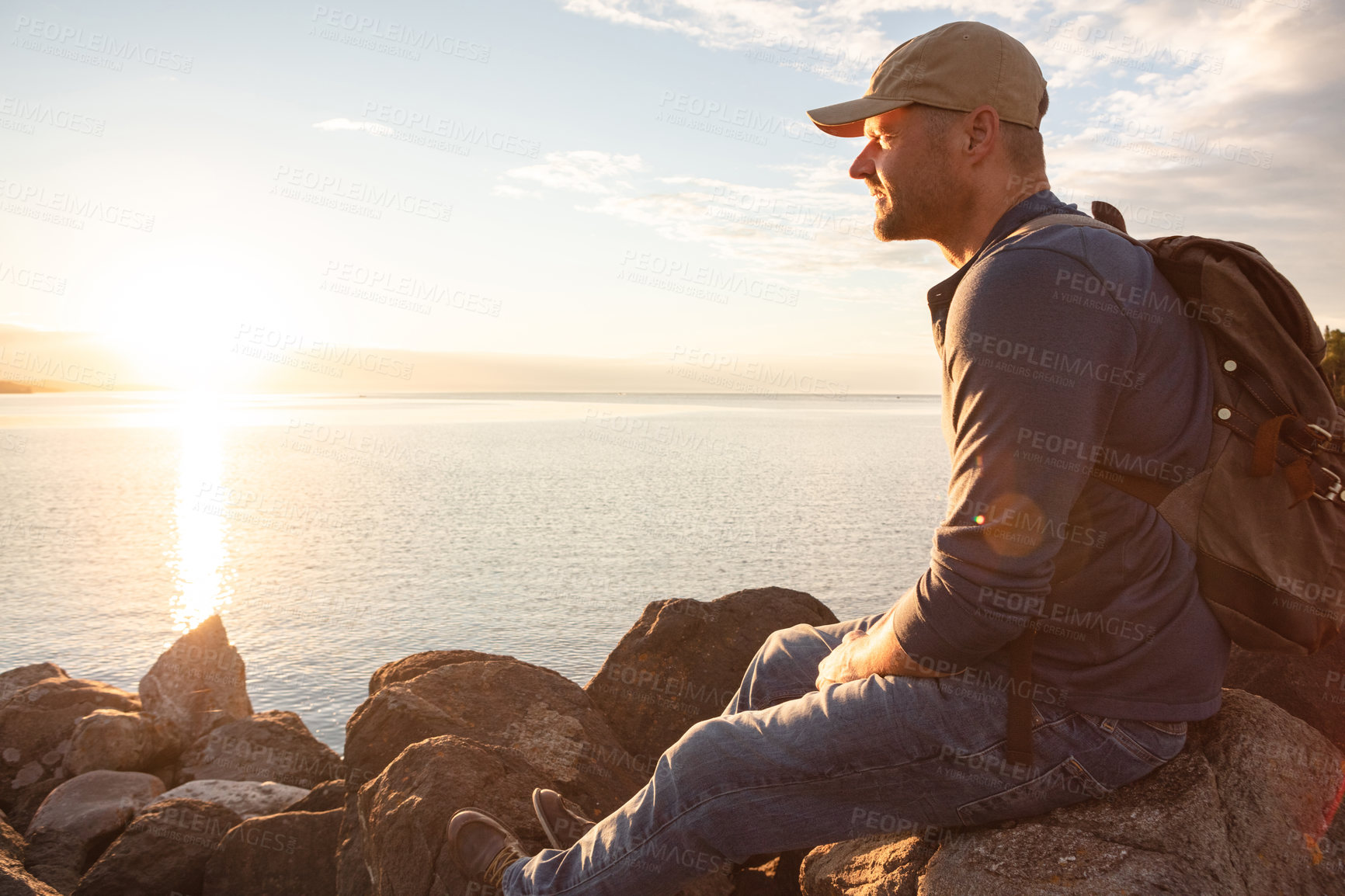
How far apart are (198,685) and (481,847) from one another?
6.41m

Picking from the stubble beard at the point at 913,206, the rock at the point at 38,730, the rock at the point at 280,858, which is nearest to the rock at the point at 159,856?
the rock at the point at 280,858

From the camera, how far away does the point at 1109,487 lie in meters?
2.80

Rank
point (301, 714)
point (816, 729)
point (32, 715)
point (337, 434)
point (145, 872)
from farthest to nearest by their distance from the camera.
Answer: point (337, 434) < point (301, 714) < point (32, 715) < point (145, 872) < point (816, 729)

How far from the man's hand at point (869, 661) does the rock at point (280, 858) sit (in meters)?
3.58

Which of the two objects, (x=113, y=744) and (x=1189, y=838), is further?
(x=113, y=744)

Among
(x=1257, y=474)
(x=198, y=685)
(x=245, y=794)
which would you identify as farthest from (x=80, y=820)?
(x=1257, y=474)

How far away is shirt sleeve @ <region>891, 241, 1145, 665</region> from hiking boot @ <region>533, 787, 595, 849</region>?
7.16ft

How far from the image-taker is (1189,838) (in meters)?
2.93

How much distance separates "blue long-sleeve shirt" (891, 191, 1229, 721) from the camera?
2641 millimetres

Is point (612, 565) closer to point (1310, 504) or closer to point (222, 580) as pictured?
point (222, 580)

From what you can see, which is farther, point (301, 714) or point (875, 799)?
point (301, 714)

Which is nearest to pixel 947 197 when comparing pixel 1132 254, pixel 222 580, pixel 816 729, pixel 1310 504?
pixel 1132 254

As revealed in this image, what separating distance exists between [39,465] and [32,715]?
1181 inches

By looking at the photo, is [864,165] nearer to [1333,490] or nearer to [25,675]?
[1333,490]
